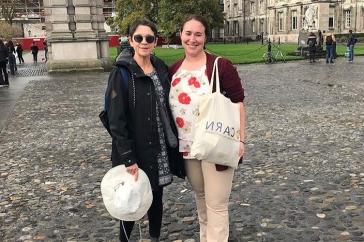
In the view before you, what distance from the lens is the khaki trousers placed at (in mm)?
→ 3791

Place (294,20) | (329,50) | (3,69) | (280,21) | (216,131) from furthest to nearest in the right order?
1. (280,21)
2. (294,20)
3. (329,50)
4. (3,69)
5. (216,131)

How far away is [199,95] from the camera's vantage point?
12.2 feet

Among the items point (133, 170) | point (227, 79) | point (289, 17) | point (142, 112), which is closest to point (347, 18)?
point (289, 17)

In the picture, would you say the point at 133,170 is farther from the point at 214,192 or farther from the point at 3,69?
Answer: the point at 3,69

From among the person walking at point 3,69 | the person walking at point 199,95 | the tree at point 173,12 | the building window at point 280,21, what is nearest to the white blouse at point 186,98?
the person walking at point 199,95

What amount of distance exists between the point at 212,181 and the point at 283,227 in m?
1.38

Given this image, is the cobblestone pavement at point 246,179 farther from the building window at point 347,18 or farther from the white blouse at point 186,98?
the building window at point 347,18

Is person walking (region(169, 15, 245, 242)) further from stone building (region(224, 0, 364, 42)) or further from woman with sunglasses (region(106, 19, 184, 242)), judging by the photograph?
stone building (region(224, 0, 364, 42))

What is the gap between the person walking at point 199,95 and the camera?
12.3ft

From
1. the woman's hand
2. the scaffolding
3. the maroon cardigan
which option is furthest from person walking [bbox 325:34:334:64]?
the scaffolding

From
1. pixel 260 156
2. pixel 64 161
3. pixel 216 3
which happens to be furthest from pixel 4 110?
pixel 216 3

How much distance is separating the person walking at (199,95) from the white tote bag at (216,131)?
0.43 ft

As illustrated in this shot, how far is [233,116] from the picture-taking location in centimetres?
363

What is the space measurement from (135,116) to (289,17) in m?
71.8
